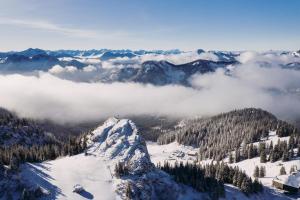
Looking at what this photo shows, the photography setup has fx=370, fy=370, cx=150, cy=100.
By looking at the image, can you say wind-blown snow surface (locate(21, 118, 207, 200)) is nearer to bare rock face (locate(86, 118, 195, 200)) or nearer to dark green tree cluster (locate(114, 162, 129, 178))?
bare rock face (locate(86, 118, 195, 200))

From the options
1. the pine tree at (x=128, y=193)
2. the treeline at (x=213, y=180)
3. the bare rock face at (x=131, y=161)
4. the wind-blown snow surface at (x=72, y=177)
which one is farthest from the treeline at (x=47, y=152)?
the treeline at (x=213, y=180)

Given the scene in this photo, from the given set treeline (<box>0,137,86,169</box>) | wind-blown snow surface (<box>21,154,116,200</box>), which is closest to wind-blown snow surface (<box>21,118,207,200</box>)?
wind-blown snow surface (<box>21,154,116,200</box>)

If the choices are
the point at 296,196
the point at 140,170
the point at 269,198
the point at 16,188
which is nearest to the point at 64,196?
the point at 16,188

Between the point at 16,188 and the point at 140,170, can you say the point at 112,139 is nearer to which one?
the point at 140,170

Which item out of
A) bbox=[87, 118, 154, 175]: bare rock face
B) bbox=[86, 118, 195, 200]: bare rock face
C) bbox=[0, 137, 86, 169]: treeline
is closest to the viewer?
bbox=[86, 118, 195, 200]: bare rock face

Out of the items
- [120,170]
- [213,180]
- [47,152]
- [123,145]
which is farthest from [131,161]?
[47,152]

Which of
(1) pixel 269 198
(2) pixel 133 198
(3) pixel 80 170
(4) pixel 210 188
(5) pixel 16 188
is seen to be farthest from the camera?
(1) pixel 269 198

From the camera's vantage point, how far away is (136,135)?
184 m

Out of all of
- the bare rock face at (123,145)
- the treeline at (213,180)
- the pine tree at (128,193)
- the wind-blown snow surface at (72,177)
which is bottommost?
the treeline at (213,180)

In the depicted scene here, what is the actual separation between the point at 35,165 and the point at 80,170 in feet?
67.1

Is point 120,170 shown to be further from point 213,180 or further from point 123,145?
point 213,180

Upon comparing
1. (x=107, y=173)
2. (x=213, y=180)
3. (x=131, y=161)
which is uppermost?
(x=131, y=161)

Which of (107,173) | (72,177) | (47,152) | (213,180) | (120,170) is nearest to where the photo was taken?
(72,177)

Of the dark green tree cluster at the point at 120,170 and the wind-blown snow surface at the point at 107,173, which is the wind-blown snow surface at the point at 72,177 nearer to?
the wind-blown snow surface at the point at 107,173
